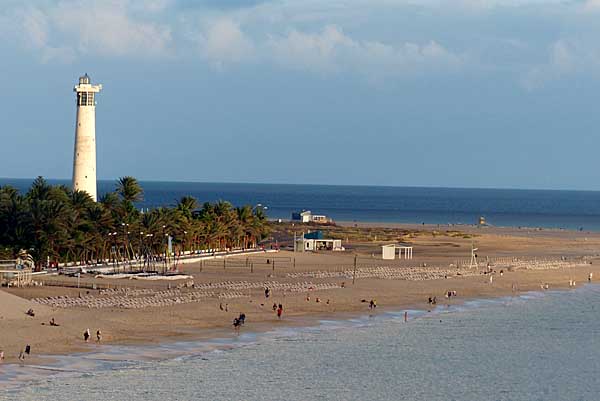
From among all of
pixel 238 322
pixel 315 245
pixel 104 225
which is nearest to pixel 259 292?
pixel 238 322

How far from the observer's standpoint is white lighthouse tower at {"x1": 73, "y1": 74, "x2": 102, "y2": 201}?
293 feet

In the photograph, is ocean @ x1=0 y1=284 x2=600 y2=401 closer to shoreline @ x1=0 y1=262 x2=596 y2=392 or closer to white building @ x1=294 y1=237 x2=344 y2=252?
shoreline @ x1=0 y1=262 x2=596 y2=392

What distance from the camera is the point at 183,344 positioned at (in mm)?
48781

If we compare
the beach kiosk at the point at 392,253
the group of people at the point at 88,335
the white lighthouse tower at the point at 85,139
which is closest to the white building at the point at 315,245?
the beach kiosk at the point at 392,253

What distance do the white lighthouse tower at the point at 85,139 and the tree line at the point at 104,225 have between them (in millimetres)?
2999

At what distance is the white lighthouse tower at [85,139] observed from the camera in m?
89.2

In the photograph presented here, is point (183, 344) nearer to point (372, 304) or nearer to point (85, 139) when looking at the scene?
point (372, 304)

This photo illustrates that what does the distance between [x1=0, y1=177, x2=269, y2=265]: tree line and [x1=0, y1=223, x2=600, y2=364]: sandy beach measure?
3852mm

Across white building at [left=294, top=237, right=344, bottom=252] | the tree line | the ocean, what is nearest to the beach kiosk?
white building at [left=294, top=237, right=344, bottom=252]

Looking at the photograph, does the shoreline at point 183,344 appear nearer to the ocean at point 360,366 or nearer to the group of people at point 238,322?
the ocean at point 360,366

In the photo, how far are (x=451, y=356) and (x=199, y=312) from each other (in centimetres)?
1441

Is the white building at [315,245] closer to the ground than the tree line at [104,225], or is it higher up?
closer to the ground

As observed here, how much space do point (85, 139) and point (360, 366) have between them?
160ft

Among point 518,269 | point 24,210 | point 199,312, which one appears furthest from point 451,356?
point 518,269
